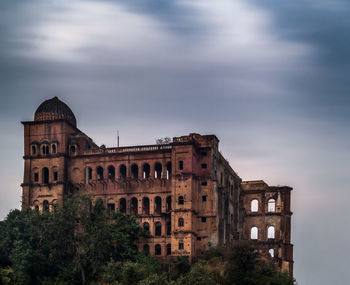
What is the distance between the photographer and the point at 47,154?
88.3m

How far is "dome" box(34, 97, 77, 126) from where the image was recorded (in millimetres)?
88938

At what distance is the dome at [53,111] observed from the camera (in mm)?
88938

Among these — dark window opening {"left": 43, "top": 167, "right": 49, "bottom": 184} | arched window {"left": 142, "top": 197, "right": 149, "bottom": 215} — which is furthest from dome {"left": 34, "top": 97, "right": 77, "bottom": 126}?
arched window {"left": 142, "top": 197, "right": 149, "bottom": 215}

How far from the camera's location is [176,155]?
8362cm

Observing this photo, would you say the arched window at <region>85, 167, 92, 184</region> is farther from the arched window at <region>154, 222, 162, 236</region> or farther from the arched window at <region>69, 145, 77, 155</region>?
the arched window at <region>154, 222, 162, 236</region>

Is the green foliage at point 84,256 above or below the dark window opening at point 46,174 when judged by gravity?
below

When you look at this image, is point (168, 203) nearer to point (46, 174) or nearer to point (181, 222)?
point (181, 222)

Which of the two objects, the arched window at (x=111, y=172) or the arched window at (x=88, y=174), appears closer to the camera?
the arched window at (x=111, y=172)

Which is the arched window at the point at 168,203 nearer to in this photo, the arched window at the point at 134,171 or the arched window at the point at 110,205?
the arched window at the point at 134,171

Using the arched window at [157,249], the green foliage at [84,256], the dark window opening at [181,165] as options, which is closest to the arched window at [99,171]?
the green foliage at [84,256]

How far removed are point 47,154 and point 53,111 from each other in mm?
4775

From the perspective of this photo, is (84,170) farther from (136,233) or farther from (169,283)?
(169,283)

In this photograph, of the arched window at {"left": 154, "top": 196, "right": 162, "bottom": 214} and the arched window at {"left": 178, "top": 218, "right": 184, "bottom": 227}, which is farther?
the arched window at {"left": 154, "top": 196, "right": 162, "bottom": 214}

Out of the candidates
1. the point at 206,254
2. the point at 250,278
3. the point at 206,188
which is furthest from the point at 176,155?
the point at 250,278
